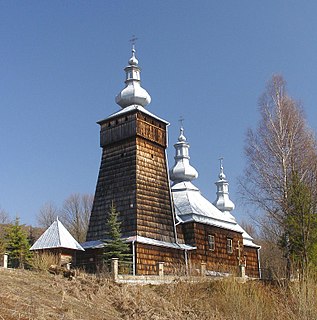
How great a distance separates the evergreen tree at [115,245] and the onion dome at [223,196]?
1949cm

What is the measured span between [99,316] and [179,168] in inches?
860

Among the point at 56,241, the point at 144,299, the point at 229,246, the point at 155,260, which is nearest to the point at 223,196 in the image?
the point at 229,246

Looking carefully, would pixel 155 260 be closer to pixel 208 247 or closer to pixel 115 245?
pixel 115 245

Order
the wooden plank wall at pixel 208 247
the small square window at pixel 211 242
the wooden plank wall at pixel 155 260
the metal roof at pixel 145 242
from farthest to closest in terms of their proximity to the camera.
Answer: the small square window at pixel 211 242 → the wooden plank wall at pixel 208 247 → the metal roof at pixel 145 242 → the wooden plank wall at pixel 155 260

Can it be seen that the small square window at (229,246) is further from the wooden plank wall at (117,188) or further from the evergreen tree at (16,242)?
the evergreen tree at (16,242)

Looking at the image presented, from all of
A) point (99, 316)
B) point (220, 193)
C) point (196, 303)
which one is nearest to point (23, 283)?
point (99, 316)

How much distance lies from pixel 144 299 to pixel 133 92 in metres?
14.7

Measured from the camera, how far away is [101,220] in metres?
28.0

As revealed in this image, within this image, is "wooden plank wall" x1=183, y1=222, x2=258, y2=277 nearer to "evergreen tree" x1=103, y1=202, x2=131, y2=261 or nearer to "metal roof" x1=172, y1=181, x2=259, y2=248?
"metal roof" x1=172, y1=181, x2=259, y2=248

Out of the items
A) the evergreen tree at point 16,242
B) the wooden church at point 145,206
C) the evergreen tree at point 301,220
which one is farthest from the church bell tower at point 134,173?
the evergreen tree at point 301,220

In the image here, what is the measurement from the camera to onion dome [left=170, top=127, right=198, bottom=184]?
35.7 meters

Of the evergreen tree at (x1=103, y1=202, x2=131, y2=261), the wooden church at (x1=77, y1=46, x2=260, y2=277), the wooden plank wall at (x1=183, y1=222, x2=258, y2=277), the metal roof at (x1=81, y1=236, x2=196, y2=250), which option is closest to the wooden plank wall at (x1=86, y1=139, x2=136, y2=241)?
the wooden church at (x1=77, y1=46, x2=260, y2=277)

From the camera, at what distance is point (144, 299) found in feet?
62.2

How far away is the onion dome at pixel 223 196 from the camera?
43781mm
